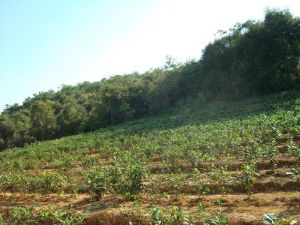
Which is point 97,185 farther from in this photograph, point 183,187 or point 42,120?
point 42,120

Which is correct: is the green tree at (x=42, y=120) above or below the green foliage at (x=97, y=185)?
above

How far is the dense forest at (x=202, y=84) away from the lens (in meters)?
36.8

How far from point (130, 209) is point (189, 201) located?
171 centimetres

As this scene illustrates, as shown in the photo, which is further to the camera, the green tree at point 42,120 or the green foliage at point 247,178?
the green tree at point 42,120

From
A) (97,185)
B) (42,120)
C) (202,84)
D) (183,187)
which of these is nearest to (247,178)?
(183,187)

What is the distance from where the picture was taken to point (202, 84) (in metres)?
46.2

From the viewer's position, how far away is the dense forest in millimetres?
36844

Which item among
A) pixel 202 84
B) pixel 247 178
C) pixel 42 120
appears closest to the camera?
pixel 247 178

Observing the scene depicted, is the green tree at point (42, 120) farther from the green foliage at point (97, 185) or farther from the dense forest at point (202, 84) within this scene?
the green foliage at point (97, 185)

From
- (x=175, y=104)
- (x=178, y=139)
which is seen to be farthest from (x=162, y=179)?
(x=175, y=104)

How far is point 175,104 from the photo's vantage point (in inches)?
1970

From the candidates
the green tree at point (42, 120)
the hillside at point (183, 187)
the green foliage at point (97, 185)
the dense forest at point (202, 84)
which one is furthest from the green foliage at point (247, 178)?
the green tree at point (42, 120)

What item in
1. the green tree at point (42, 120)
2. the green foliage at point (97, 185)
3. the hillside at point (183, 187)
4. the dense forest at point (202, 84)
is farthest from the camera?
the green tree at point (42, 120)

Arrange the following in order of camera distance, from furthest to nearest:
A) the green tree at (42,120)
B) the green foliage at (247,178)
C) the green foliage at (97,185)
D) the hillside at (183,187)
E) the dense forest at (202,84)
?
the green tree at (42,120), the dense forest at (202,84), the green foliage at (97,185), the green foliage at (247,178), the hillside at (183,187)
